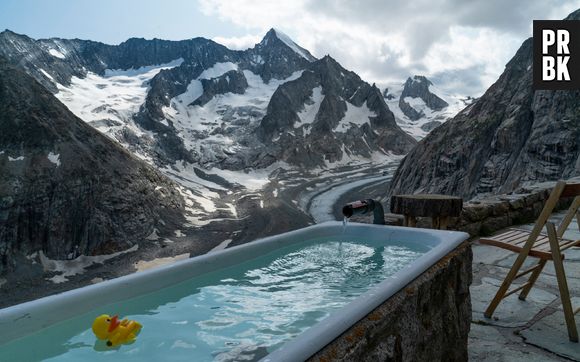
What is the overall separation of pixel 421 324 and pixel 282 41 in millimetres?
167379

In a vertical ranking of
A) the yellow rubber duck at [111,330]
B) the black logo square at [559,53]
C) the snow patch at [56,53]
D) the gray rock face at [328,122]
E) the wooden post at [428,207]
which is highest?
the snow patch at [56,53]

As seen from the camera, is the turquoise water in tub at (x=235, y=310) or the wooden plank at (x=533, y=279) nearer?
the turquoise water in tub at (x=235, y=310)

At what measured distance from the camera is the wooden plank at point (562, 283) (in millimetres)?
3086

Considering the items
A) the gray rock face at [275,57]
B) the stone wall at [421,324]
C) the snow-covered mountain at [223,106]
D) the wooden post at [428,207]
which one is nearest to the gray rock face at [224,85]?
the snow-covered mountain at [223,106]

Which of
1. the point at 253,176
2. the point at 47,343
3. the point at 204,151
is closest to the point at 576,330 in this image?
the point at 47,343

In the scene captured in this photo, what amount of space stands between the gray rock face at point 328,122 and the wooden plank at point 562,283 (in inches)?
3269

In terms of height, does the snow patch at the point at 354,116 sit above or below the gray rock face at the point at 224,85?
below

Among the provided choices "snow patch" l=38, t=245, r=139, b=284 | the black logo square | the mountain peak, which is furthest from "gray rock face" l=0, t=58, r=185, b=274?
the mountain peak

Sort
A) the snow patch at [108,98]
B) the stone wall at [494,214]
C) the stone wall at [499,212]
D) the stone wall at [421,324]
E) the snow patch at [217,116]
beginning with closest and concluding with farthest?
the stone wall at [421,324]
the stone wall at [494,214]
the stone wall at [499,212]
the snow patch at [108,98]
the snow patch at [217,116]

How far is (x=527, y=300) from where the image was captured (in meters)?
4.10

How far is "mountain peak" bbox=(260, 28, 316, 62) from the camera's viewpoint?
16079cm

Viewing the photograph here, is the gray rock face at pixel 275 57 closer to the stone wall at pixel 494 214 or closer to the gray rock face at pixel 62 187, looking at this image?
the gray rock face at pixel 62 187

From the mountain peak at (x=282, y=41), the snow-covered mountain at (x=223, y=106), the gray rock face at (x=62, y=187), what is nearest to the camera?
the gray rock face at (x=62, y=187)

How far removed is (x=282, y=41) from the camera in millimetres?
160375
